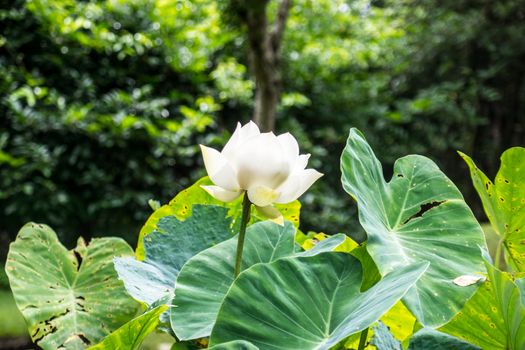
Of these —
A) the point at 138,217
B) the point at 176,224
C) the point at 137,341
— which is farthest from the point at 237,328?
the point at 138,217

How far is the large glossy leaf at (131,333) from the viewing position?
1.16 ft

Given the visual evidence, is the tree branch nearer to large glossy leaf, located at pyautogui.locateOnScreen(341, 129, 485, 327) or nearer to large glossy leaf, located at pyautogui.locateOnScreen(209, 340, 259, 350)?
large glossy leaf, located at pyautogui.locateOnScreen(341, 129, 485, 327)

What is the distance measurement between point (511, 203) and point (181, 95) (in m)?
3.02

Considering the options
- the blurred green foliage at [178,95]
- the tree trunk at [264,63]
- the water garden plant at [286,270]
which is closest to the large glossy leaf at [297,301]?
the water garden plant at [286,270]

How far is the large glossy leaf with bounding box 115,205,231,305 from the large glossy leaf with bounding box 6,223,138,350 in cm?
6

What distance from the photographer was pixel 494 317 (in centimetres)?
39

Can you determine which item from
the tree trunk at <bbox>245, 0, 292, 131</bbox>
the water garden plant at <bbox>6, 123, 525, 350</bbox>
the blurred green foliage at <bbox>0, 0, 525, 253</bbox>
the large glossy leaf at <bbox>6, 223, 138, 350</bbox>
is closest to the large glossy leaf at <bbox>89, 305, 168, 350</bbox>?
the water garden plant at <bbox>6, 123, 525, 350</bbox>

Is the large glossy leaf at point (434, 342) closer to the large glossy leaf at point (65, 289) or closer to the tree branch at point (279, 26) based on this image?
the large glossy leaf at point (65, 289)

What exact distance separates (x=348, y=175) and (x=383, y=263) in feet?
0.26

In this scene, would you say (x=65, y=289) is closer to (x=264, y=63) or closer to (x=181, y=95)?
(x=264, y=63)

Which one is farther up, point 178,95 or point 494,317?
point 178,95

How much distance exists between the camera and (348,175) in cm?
44

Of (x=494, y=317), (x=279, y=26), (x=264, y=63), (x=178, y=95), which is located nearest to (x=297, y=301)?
(x=494, y=317)

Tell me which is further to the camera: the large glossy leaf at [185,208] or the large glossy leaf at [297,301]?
the large glossy leaf at [185,208]
